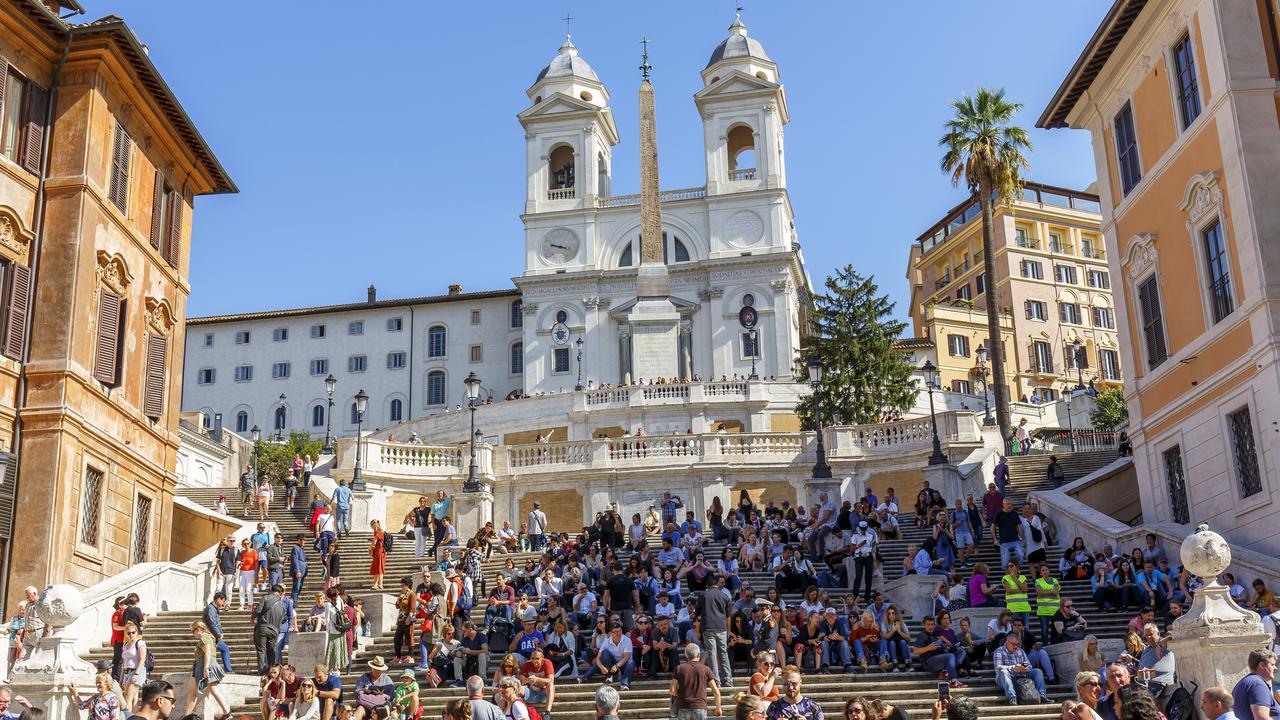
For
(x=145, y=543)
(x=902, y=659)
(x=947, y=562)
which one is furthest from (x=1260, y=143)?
(x=145, y=543)

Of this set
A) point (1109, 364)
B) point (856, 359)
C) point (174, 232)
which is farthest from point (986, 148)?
point (1109, 364)

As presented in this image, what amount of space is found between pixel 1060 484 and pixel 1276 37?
12.3 metres

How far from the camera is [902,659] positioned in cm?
1978

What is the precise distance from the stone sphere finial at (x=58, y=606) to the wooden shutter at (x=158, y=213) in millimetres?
16884

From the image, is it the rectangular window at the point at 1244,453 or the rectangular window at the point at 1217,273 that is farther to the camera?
the rectangular window at the point at 1217,273

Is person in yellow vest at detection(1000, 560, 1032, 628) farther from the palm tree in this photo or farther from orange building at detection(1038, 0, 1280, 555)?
the palm tree

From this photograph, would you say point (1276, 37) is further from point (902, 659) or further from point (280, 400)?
point (280, 400)

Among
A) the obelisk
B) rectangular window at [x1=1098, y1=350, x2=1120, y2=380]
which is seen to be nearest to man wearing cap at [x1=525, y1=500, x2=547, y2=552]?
the obelisk

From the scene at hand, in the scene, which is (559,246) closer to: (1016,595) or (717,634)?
(1016,595)

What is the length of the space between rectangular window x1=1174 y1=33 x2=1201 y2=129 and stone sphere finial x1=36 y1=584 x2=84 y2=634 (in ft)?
67.9

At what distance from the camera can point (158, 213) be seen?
101 feet

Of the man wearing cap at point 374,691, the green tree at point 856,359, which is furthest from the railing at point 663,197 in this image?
the man wearing cap at point 374,691

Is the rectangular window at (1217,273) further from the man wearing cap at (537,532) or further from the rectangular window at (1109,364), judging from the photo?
the rectangular window at (1109,364)

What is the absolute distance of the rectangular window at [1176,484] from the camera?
25922 millimetres
